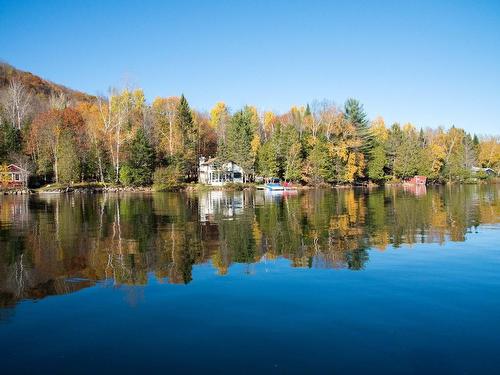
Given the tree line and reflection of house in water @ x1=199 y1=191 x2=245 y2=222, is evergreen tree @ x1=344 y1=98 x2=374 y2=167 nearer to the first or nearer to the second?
the tree line

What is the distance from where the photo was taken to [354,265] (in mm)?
13555

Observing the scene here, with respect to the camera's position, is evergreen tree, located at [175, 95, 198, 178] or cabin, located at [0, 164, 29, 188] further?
evergreen tree, located at [175, 95, 198, 178]

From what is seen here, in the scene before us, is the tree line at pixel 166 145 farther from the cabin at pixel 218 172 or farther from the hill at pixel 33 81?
the hill at pixel 33 81

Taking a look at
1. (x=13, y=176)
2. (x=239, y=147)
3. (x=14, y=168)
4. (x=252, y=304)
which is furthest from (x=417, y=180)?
(x=252, y=304)

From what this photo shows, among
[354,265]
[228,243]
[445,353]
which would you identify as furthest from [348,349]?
[228,243]

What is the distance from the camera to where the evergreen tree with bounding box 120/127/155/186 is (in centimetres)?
7200

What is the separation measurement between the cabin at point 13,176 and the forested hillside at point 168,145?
148 cm

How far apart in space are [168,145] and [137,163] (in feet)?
32.3

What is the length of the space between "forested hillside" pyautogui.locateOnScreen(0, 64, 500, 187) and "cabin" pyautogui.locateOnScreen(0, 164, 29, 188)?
4.87 feet

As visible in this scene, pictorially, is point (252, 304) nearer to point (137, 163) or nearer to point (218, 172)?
point (137, 163)

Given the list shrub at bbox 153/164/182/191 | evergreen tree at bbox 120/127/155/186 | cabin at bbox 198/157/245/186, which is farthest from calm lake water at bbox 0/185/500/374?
cabin at bbox 198/157/245/186

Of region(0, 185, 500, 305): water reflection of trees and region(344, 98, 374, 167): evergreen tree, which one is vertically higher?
region(344, 98, 374, 167): evergreen tree

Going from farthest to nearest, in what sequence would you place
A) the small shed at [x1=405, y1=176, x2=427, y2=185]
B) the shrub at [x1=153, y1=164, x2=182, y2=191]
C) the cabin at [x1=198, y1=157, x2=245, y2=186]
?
the small shed at [x1=405, y1=176, x2=427, y2=185] → the cabin at [x1=198, y1=157, x2=245, y2=186] → the shrub at [x1=153, y1=164, x2=182, y2=191]

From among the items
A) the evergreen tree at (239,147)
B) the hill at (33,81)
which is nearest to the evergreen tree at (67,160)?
the evergreen tree at (239,147)
